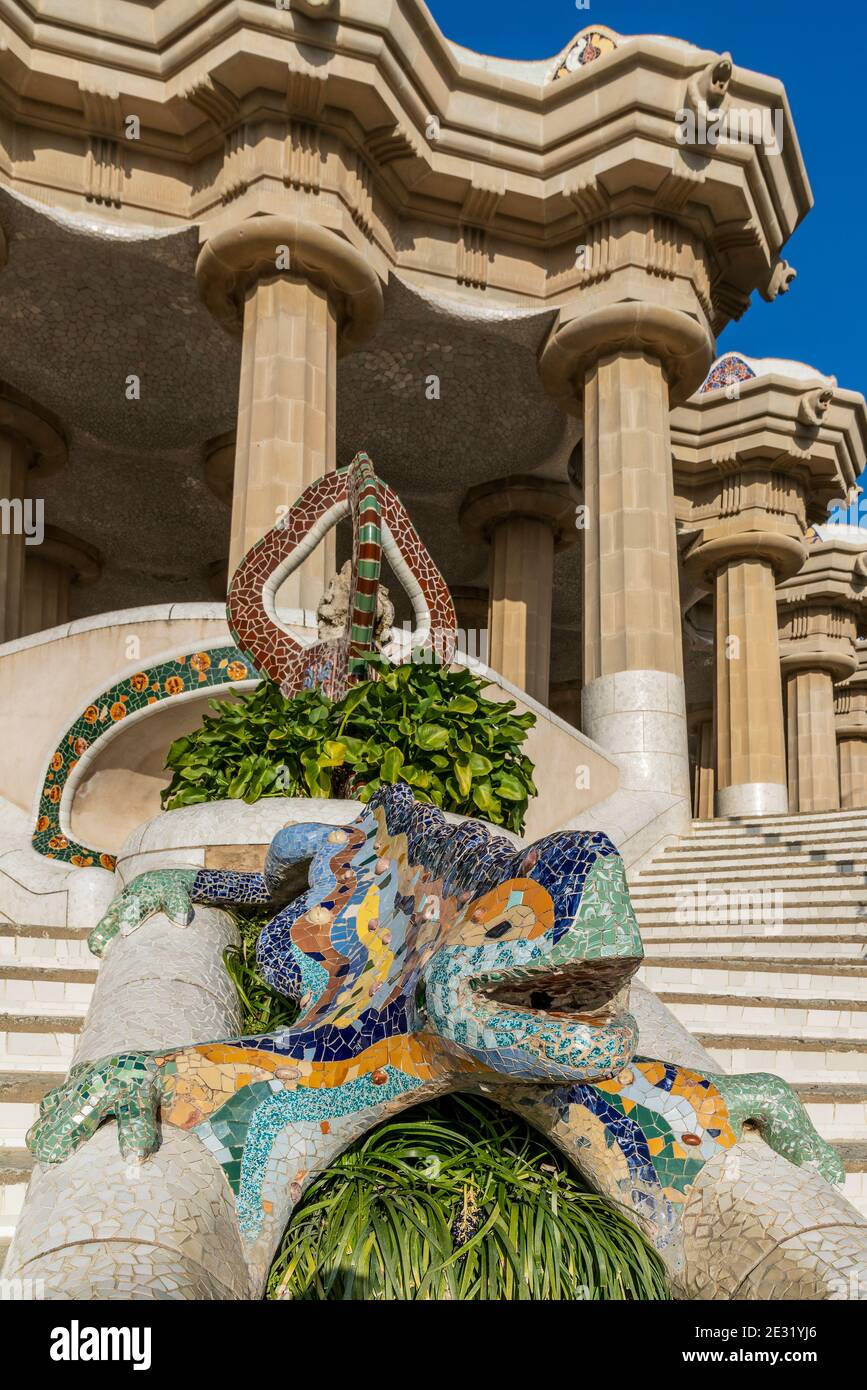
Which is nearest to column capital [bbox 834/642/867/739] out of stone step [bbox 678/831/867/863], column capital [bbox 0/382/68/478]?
column capital [bbox 0/382/68/478]

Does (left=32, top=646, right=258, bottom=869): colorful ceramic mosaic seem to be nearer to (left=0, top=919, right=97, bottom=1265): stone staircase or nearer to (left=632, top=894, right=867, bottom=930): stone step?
(left=0, top=919, right=97, bottom=1265): stone staircase

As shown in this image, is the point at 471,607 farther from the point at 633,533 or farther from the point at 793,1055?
the point at 793,1055

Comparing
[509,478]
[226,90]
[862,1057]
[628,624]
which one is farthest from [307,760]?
[509,478]

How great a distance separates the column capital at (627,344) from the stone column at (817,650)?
1224 centimetres

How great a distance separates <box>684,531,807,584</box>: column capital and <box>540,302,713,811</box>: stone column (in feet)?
20.1

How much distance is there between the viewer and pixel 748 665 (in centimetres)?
2112

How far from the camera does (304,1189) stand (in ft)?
8.09

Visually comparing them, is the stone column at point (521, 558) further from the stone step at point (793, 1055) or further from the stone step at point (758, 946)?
the stone step at point (793, 1055)

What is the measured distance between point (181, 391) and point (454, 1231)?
664 inches

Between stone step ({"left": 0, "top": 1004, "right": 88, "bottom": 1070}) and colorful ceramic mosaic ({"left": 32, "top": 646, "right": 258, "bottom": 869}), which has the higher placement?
colorful ceramic mosaic ({"left": 32, "top": 646, "right": 258, "bottom": 869})

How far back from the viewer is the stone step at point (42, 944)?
4.99 m

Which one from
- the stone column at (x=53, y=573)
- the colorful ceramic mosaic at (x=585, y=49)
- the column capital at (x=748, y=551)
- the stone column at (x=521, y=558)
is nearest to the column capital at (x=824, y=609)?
the column capital at (x=748, y=551)

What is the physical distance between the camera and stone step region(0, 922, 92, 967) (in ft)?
16.4
